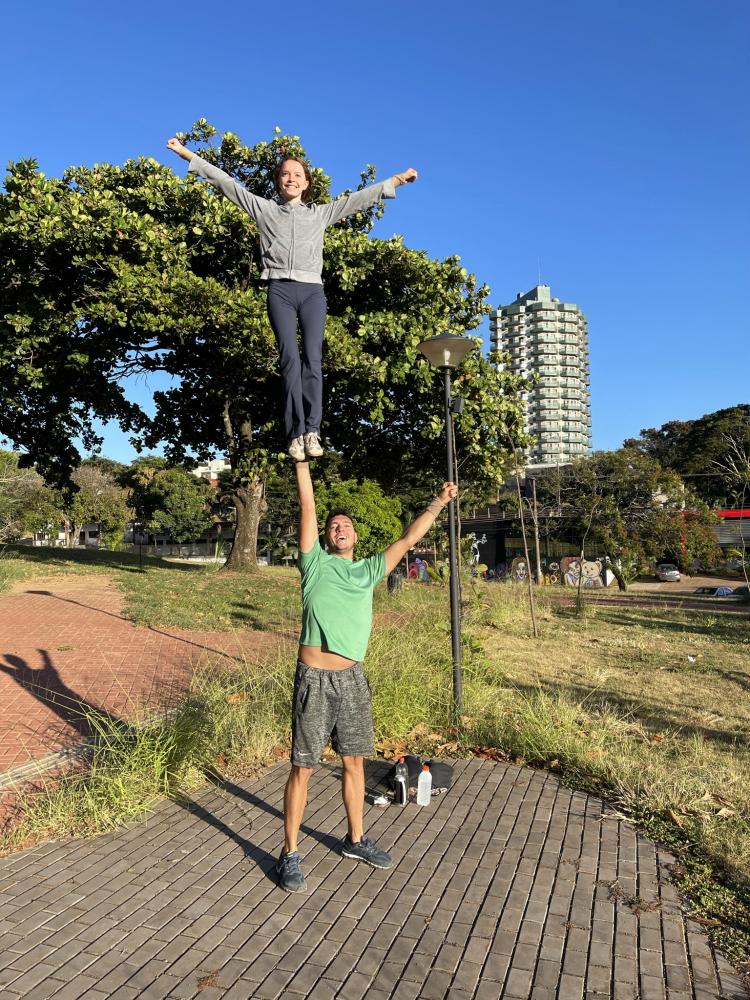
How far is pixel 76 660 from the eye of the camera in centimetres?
904

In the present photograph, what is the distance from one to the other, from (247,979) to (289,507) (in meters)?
43.0

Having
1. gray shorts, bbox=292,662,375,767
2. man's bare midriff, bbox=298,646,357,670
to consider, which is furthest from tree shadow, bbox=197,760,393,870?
man's bare midriff, bbox=298,646,357,670

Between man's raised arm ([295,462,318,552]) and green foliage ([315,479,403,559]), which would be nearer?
→ man's raised arm ([295,462,318,552])

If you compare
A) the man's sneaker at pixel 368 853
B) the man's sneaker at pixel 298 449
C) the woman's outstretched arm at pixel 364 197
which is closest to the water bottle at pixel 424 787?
the man's sneaker at pixel 368 853

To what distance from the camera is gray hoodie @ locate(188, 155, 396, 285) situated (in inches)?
148

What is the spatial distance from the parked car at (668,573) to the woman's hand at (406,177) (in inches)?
1614

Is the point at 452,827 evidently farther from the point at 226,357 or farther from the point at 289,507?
the point at 289,507

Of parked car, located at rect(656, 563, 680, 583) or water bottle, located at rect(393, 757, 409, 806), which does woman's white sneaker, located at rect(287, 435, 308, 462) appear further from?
parked car, located at rect(656, 563, 680, 583)

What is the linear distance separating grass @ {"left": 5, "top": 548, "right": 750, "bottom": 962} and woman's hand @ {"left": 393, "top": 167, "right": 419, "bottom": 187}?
151 inches

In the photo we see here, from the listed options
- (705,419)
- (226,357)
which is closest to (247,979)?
(226,357)

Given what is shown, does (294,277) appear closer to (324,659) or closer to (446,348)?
(324,659)

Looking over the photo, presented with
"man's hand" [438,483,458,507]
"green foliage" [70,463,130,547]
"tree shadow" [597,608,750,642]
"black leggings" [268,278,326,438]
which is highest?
"green foliage" [70,463,130,547]

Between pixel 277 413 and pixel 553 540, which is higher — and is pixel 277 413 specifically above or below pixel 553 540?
above

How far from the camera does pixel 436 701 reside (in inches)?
241
